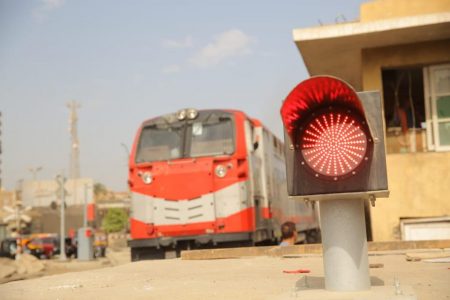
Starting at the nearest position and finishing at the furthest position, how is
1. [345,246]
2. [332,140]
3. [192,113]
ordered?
[332,140]
[345,246]
[192,113]

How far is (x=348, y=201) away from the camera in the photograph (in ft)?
11.5

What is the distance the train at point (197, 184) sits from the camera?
12.1 meters

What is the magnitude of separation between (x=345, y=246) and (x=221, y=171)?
8938 mm

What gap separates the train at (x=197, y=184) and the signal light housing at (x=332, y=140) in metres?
8.75

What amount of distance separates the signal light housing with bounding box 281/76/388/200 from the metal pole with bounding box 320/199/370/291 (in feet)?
0.58

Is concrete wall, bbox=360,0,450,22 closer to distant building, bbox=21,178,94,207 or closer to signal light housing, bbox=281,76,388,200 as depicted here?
signal light housing, bbox=281,76,388,200

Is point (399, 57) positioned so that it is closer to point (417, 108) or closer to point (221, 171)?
point (417, 108)

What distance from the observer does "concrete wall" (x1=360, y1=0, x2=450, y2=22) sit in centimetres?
1156

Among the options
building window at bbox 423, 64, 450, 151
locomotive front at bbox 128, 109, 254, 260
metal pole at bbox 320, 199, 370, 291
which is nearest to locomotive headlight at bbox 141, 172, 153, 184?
locomotive front at bbox 128, 109, 254, 260

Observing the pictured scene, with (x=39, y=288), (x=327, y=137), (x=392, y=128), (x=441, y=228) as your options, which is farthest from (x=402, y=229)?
(x=327, y=137)

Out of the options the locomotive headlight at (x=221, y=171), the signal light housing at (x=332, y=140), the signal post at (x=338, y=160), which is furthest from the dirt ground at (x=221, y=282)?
the locomotive headlight at (x=221, y=171)

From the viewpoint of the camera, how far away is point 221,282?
5211 millimetres

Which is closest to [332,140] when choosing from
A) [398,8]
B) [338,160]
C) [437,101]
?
[338,160]

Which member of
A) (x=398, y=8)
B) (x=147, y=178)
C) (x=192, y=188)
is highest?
(x=398, y=8)
